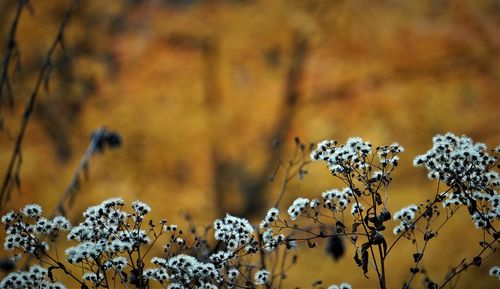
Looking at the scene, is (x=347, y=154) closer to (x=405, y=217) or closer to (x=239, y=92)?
(x=405, y=217)

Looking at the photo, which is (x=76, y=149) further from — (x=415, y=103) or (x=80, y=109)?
(x=415, y=103)

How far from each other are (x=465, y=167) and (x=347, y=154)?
0.39 metres

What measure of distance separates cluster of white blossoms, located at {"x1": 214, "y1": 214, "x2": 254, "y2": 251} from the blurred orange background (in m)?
3.36

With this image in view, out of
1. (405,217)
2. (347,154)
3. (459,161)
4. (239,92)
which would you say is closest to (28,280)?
(347,154)

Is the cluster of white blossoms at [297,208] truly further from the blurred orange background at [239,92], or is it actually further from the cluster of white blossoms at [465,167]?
the blurred orange background at [239,92]

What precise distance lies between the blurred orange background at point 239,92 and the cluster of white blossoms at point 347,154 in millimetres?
3311

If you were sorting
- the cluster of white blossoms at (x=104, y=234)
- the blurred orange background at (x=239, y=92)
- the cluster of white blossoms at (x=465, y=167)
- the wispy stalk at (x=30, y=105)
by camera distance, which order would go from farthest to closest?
1. the blurred orange background at (x=239, y=92)
2. the wispy stalk at (x=30, y=105)
3. the cluster of white blossoms at (x=465, y=167)
4. the cluster of white blossoms at (x=104, y=234)

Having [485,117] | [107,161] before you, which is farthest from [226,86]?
[485,117]

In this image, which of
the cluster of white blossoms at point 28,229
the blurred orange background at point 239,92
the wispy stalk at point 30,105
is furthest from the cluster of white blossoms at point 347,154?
the blurred orange background at point 239,92

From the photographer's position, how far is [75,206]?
17.6ft

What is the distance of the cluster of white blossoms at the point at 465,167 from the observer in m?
1.75

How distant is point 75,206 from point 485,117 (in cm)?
416

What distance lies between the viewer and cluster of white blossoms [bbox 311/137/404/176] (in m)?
1.76

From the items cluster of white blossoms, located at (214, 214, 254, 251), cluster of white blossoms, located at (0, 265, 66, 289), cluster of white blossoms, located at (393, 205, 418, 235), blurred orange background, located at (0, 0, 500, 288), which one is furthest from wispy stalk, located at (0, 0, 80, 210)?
blurred orange background, located at (0, 0, 500, 288)
